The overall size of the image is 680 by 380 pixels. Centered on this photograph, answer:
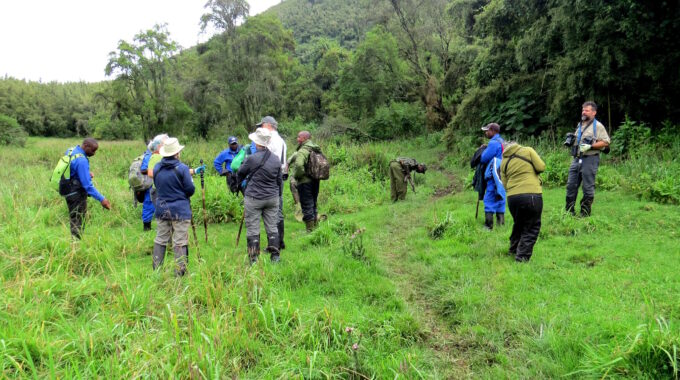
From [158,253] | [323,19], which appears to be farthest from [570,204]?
[323,19]

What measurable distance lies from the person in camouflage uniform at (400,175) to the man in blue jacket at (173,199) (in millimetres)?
6947

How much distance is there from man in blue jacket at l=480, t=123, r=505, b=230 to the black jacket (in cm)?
382

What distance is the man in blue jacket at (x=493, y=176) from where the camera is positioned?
21.7 ft

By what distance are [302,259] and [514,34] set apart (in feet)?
46.1

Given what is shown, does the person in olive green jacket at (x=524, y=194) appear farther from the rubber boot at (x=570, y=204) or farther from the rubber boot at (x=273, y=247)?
the rubber boot at (x=273, y=247)

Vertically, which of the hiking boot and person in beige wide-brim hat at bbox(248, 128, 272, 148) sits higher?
person in beige wide-brim hat at bbox(248, 128, 272, 148)

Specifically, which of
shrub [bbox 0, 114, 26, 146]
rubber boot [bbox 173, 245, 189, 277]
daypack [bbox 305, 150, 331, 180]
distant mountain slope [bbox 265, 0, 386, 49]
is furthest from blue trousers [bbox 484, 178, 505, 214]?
distant mountain slope [bbox 265, 0, 386, 49]

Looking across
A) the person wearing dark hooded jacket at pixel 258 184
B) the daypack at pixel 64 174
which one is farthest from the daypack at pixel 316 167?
the daypack at pixel 64 174

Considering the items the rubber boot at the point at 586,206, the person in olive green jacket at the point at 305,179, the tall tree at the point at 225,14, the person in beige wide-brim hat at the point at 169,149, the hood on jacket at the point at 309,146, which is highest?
the tall tree at the point at 225,14

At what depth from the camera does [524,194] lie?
494 cm

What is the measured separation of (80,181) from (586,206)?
8.67m

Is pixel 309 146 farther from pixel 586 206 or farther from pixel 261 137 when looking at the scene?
pixel 586 206

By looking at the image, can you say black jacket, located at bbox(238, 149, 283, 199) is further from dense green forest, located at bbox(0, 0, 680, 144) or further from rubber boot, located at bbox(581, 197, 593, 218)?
dense green forest, located at bbox(0, 0, 680, 144)

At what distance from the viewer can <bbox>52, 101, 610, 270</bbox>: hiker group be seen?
194 inches
